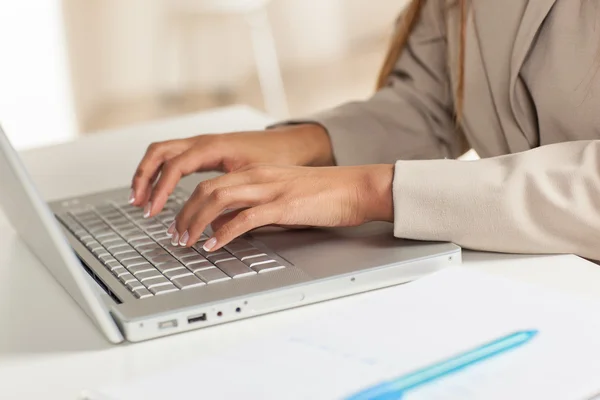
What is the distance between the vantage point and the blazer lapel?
3.02ft

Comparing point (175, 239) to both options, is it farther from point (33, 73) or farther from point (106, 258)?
point (33, 73)

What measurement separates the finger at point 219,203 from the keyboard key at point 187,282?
60mm

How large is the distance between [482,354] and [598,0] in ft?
1.52

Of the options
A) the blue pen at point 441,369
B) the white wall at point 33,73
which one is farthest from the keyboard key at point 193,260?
the white wall at point 33,73

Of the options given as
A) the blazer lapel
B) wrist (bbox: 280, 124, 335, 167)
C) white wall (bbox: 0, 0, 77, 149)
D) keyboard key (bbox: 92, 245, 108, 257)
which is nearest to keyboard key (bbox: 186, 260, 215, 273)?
keyboard key (bbox: 92, 245, 108, 257)

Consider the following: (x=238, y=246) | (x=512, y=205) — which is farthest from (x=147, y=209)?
(x=512, y=205)

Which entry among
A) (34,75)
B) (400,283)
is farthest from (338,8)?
(400,283)

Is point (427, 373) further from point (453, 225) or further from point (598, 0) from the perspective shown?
point (598, 0)

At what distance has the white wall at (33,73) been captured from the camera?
113 inches

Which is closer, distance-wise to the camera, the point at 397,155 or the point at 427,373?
the point at 427,373

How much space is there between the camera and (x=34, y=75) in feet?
9.57

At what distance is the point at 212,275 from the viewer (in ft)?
2.32

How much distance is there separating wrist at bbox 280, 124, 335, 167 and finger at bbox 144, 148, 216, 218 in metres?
0.13

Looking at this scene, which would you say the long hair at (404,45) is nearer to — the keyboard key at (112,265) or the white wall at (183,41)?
the keyboard key at (112,265)
